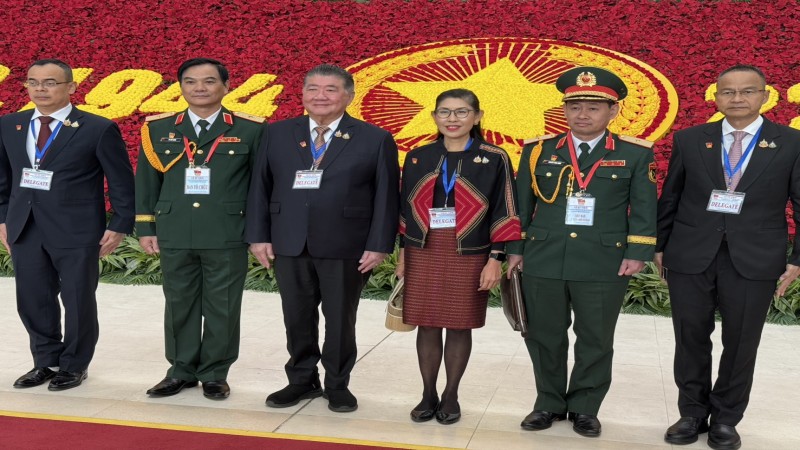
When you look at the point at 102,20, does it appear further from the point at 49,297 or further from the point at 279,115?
the point at 49,297

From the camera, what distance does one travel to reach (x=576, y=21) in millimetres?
7547

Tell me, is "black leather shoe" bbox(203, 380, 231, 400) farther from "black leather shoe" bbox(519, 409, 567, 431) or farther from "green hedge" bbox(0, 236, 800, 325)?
"green hedge" bbox(0, 236, 800, 325)

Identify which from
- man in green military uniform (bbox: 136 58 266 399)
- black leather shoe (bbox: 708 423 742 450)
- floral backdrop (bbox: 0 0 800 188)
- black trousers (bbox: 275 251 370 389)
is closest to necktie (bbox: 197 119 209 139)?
man in green military uniform (bbox: 136 58 266 399)

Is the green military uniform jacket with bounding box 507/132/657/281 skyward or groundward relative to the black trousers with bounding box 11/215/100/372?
skyward

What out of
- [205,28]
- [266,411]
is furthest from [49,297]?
[205,28]

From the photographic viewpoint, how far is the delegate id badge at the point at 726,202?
3461mm

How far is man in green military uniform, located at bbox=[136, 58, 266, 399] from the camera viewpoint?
399cm

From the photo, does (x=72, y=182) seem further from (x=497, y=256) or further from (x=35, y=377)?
(x=497, y=256)

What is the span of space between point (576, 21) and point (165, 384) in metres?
4.85

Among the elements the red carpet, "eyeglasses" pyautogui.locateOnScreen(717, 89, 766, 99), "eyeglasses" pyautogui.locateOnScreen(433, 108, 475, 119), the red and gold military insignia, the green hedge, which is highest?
the red and gold military insignia

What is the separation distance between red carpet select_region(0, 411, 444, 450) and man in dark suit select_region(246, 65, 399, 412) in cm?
42

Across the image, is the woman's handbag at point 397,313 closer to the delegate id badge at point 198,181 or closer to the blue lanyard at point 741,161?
the delegate id badge at point 198,181

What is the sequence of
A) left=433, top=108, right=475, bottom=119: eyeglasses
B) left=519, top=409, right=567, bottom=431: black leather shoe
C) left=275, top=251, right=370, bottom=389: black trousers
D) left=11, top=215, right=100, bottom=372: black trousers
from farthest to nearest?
left=11, top=215, right=100, bottom=372: black trousers, left=275, top=251, right=370, bottom=389: black trousers, left=519, top=409, right=567, bottom=431: black leather shoe, left=433, top=108, right=475, bottom=119: eyeglasses

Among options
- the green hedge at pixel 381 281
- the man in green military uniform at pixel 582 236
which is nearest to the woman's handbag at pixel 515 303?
the man in green military uniform at pixel 582 236
